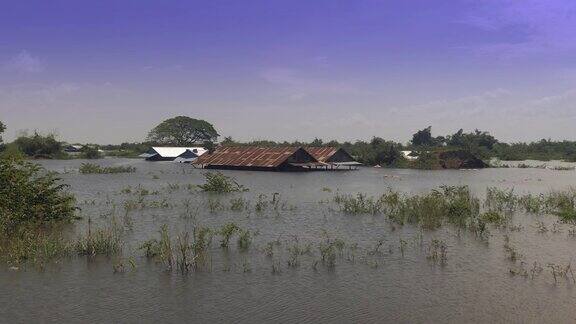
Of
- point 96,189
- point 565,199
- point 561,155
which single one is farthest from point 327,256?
point 561,155

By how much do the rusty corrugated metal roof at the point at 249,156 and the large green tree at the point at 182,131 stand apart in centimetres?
5849

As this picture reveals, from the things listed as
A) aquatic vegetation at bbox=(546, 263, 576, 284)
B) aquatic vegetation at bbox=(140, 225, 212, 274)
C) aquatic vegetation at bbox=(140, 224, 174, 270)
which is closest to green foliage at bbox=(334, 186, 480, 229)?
aquatic vegetation at bbox=(546, 263, 576, 284)

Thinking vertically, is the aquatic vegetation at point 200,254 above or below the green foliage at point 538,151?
below

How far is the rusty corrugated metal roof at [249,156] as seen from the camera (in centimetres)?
6355

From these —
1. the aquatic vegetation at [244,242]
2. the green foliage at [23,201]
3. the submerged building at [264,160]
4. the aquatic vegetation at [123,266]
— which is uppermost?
the submerged building at [264,160]

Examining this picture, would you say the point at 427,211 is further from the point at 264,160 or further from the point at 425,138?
the point at 425,138

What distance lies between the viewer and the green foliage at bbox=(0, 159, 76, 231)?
17.8 m

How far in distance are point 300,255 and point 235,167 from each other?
168 feet

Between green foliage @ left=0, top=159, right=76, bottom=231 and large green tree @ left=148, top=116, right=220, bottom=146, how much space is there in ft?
367

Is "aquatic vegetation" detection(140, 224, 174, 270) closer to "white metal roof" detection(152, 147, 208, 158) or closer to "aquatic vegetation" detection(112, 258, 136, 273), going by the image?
"aquatic vegetation" detection(112, 258, 136, 273)

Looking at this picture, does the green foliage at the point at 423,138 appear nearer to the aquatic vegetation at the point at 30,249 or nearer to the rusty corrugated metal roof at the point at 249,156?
the rusty corrugated metal roof at the point at 249,156

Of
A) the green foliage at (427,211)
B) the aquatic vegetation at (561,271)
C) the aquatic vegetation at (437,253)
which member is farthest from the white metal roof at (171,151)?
the aquatic vegetation at (561,271)

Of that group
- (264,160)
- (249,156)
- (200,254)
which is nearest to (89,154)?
(249,156)

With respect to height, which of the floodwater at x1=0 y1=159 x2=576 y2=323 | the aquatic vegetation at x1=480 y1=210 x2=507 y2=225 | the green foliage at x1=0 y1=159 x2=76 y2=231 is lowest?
the floodwater at x1=0 y1=159 x2=576 y2=323
